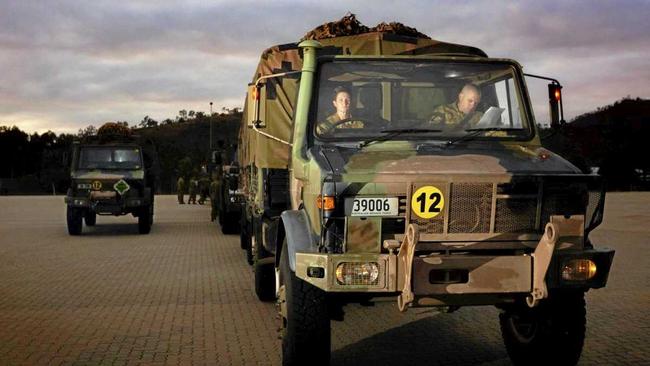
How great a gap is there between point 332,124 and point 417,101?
680mm

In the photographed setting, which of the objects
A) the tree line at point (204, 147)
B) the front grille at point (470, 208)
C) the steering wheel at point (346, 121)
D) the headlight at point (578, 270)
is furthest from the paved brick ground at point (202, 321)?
the tree line at point (204, 147)

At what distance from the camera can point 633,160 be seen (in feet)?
241

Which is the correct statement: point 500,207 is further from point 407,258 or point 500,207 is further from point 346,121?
point 346,121

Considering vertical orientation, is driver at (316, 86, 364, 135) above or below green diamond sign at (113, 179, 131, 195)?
above

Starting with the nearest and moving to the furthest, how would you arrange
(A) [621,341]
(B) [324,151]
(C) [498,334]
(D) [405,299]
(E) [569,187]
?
1. (D) [405,299]
2. (E) [569,187]
3. (B) [324,151]
4. (A) [621,341]
5. (C) [498,334]

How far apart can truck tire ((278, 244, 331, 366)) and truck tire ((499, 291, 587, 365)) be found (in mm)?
1473

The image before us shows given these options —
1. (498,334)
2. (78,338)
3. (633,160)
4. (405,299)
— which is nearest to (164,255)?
(78,338)

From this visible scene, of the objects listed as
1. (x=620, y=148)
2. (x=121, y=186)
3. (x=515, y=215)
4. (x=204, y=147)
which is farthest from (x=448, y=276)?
(x=204, y=147)

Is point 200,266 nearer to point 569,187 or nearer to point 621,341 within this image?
point 621,341

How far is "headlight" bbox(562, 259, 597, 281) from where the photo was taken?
16.7 feet

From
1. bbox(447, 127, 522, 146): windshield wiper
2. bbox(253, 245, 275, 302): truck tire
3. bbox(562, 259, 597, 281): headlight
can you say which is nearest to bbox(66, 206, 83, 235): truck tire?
bbox(253, 245, 275, 302): truck tire

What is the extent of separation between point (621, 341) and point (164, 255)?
9678mm

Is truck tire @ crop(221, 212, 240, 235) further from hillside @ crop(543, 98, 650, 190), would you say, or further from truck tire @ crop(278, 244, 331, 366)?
hillside @ crop(543, 98, 650, 190)

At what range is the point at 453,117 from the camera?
20.5ft
